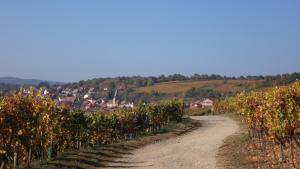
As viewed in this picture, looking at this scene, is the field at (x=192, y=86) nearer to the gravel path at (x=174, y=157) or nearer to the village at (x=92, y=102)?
the village at (x=92, y=102)

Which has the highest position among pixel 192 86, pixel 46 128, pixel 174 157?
pixel 192 86

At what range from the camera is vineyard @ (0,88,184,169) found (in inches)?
808

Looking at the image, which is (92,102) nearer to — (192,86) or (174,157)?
(192,86)

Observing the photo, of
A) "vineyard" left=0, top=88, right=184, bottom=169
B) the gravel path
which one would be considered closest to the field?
"vineyard" left=0, top=88, right=184, bottom=169

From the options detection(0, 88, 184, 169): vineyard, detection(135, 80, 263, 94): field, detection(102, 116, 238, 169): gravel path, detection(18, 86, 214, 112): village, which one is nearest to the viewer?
detection(0, 88, 184, 169): vineyard

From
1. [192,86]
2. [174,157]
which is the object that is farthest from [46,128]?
[192,86]

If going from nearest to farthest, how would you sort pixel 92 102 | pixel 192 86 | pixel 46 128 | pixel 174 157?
pixel 46 128, pixel 174 157, pixel 92 102, pixel 192 86

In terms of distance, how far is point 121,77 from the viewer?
192375mm

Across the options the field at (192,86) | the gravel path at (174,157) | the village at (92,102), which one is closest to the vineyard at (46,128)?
the gravel path at (174,157)

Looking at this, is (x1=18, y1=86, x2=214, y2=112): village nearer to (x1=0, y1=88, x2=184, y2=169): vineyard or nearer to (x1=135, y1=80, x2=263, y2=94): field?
(x1=0, y1=88, x2=184, y2=169): vineyard

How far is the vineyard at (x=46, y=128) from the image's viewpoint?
2053 centimetres

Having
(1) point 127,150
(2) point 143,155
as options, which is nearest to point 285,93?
(2) point 143,155

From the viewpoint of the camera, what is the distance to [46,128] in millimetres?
25219

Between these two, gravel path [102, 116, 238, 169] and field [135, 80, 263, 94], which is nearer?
gravel path [102, 116, 238, 169]
